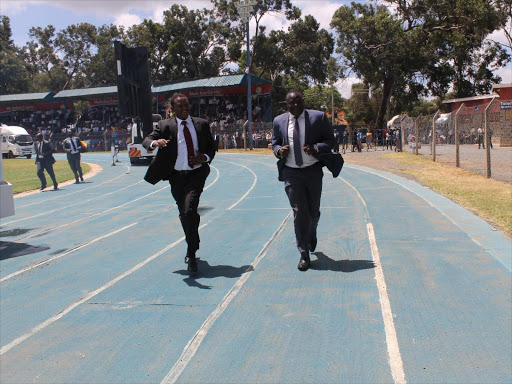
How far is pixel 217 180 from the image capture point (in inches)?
728

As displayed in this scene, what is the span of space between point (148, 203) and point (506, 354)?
10088 mm

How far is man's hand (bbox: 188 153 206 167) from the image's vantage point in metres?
5.77

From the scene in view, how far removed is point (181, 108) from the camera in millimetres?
5777

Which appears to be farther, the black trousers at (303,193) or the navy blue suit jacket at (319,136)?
the black trousers at (303,193)

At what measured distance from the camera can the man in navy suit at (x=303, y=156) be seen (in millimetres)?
5719

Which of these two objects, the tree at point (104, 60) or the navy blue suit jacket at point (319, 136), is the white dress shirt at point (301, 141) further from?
the tree at point (104, 60)

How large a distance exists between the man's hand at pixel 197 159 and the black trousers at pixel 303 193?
924 millimetres

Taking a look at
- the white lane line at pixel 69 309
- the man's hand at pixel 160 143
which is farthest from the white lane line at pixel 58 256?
the man's hand at pixel 160 143

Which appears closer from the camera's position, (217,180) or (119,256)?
(119,256)

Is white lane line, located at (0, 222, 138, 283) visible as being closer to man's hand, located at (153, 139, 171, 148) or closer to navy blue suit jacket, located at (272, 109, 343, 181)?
man's hand, located at (153, 139, 171, 148)

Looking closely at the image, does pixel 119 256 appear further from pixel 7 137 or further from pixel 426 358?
pixel 7 137

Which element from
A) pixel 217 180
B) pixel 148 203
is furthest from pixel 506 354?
pixel 217 180

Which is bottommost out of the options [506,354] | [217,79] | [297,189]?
[506,354]

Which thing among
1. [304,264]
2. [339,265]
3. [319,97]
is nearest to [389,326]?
[304,264]
